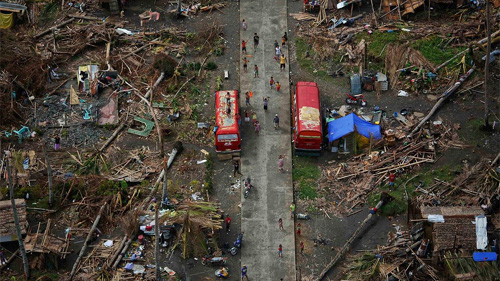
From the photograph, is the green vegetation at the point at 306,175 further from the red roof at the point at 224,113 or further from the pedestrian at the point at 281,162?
the red roof at the point at 224,113

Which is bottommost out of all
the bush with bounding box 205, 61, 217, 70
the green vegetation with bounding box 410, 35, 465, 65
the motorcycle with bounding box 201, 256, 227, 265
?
the motorcycle with bounding box 201, 256, 227, 265

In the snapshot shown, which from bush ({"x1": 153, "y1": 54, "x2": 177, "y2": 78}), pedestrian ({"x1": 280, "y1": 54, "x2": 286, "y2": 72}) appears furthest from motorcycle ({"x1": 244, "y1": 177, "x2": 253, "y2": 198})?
bush ({"x1": 153, "y1": 54, "x2": 177, "y2": 78})

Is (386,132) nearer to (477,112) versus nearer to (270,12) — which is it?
(477,112)

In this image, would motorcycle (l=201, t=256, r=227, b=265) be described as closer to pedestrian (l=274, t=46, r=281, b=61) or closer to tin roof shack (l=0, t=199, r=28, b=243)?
tin roof shack (l=0, t=199, r=28, b=243)

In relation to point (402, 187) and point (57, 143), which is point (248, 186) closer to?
point (402, 187)

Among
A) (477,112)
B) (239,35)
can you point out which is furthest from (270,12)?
(477,112)

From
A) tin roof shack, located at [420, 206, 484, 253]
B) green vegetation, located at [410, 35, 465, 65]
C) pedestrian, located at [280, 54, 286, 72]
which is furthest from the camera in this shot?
pedestrian, located at [280, 54, 286, 72]

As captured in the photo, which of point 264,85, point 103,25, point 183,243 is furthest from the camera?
point 103,25

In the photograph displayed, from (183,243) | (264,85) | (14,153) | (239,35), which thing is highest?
(239,35)

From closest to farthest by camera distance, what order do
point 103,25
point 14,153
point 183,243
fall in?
point 183,243 < point 14,153 < point 103,25
